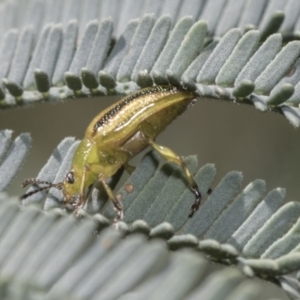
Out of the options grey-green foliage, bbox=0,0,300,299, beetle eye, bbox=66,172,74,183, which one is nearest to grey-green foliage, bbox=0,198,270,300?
grey-green foliage, bbox=0,0,300,299

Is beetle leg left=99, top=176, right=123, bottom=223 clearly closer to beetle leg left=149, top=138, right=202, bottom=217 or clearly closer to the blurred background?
beetle leg left=149, top=138, right=202, bottom=217

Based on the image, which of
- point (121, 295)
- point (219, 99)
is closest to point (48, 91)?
point (219, 99)

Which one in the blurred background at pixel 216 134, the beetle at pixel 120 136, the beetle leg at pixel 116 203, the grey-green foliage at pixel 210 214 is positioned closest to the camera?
the grey-green foliage at pixel 210 214

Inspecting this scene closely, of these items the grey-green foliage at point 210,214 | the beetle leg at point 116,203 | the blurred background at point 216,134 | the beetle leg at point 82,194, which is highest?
the grey-green foliage at point 210,214

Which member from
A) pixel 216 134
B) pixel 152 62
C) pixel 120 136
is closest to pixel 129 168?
pixel 120 136

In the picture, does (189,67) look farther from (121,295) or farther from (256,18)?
(121,295)

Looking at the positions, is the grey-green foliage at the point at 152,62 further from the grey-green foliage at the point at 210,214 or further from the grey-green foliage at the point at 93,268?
the grey-green foliage at the point at 93,268

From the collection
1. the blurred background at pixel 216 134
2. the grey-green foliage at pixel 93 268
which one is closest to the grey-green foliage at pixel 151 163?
the grey-green foliage at pixel 93 268
